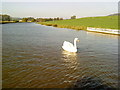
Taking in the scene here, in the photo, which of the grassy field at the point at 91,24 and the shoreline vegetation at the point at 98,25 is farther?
the grassy field at the point at 91,24

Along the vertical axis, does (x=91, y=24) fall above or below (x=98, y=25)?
above

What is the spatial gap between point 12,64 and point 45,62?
90.4 inches

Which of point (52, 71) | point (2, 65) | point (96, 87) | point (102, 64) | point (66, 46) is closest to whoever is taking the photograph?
point (96, 87)

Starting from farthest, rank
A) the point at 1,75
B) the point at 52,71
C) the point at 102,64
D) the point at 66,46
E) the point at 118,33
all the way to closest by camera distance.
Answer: the point at 118,33 < the point at 66,46 < the point at 102,64 < the point at 52,71 < the point at 1,75

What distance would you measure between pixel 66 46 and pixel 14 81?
24.7 feet

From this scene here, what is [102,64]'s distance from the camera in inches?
370

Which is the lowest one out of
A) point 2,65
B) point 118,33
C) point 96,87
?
point 96,87

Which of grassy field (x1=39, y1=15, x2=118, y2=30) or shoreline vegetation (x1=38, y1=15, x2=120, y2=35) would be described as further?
grassy field (x1=39, y1=15, x2=118, y2=30)

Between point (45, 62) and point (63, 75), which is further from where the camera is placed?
point (45, 62)

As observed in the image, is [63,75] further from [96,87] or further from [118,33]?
[118,33]

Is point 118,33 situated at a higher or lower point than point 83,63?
higher

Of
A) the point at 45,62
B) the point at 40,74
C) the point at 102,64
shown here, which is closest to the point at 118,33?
the point at 102,64

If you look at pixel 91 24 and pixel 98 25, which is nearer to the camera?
pixel 98 25

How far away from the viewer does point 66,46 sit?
13148 millimetres
